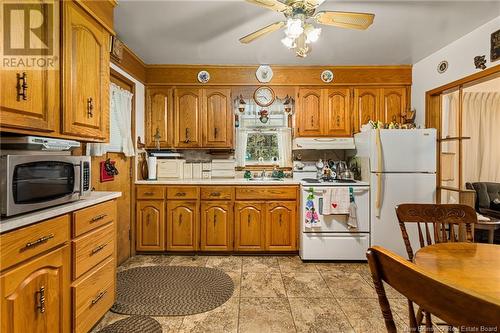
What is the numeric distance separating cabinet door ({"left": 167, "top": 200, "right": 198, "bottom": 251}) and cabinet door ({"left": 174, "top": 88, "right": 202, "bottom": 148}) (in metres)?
0.85

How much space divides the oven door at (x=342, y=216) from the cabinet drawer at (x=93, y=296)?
81.5 inches

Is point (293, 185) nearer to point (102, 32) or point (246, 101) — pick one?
point (246, 101)

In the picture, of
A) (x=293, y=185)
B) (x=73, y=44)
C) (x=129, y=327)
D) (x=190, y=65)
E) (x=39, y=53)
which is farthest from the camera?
(x=190, y=65)

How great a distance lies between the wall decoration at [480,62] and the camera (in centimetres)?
253

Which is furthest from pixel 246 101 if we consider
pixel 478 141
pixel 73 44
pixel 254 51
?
pixel 478 141

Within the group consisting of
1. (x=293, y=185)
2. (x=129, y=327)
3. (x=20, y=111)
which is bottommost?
(x=129, y=327)

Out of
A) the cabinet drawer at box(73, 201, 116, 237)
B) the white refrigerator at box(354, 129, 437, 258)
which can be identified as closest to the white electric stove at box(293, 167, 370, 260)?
the white refrigerator at box(354, 129, 437, 258)

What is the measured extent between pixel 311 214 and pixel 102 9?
109 inches

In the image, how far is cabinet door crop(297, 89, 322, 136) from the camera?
12.0ft

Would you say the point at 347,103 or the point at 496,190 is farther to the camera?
the point at 496,190

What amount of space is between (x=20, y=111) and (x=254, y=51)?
244cm

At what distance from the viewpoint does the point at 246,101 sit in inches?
152

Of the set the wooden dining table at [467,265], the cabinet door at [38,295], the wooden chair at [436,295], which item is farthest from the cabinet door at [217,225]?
the wooden chair at [436,295]

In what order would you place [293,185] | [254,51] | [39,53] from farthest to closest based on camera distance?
[293,185]
[254,51]
[39,53]
